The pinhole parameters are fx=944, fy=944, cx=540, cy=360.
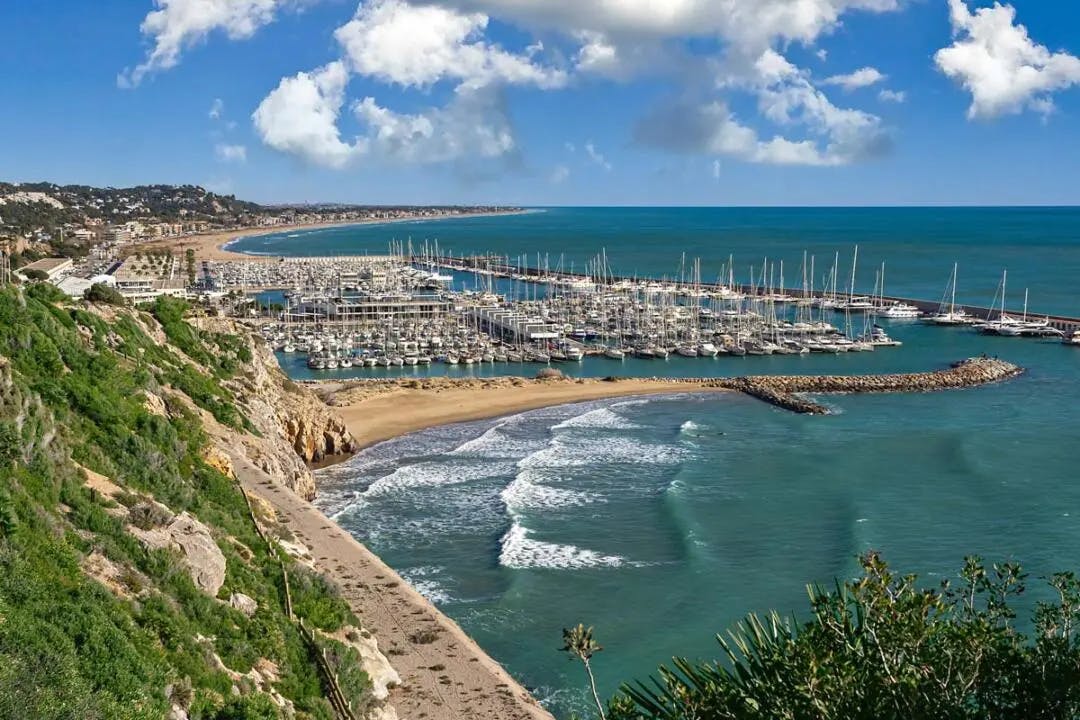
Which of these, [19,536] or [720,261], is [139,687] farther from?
[720,261]

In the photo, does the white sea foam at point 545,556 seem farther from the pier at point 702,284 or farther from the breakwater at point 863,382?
the pier at point 702,284

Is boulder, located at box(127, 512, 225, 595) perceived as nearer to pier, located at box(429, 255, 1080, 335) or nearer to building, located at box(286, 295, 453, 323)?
building, located at box(286, 295, 453, 323)

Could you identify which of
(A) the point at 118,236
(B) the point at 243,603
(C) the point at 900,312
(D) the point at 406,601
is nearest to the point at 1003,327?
(C) the point at 900,312

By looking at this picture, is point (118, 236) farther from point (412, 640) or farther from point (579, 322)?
point (412, 640)

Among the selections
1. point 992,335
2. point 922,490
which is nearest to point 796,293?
point 992,335

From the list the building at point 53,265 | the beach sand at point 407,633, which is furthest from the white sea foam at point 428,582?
the building at point 53,265

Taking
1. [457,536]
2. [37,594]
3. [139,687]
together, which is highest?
[37,594]
